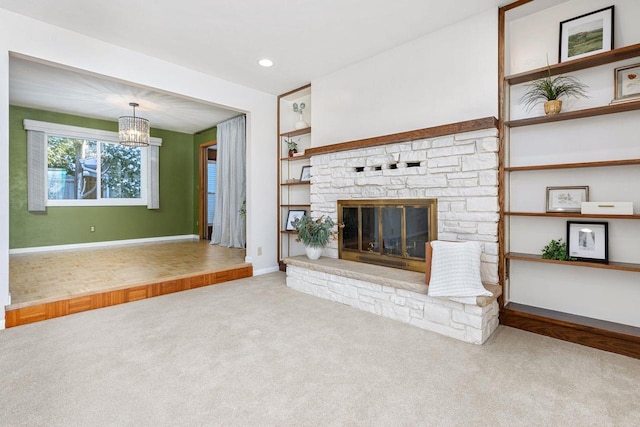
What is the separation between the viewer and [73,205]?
575 cm

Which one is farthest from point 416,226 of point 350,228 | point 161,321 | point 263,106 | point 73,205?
point 73,205

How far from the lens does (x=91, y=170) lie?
601 centimetres

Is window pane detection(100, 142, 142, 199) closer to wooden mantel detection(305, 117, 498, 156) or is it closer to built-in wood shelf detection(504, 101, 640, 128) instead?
wooden mantel detection(305, 117, 498, 156)

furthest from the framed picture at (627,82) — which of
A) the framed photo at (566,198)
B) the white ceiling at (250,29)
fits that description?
the white ceiling at (250,29)

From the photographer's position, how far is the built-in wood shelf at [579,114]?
207cm

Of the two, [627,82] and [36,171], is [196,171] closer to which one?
[36,171]

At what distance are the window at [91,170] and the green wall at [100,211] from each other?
0.93ft

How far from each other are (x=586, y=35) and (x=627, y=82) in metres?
0.45

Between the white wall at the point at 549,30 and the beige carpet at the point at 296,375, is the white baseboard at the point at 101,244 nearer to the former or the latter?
the beige carpet at the point at 296,375

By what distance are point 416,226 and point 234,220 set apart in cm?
374

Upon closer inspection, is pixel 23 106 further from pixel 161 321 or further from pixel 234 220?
pixel 161 321

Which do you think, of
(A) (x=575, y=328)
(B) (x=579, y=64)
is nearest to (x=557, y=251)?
(A) (x=575, y=328)

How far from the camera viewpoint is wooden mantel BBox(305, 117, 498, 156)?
8.24ft

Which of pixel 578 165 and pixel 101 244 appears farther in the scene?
pixel 101 244
